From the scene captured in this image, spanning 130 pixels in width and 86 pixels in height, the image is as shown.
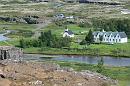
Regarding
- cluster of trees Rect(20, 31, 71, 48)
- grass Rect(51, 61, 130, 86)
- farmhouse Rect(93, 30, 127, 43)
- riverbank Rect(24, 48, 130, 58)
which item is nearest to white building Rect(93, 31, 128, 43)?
farmhouse Rect(93, 30, 127, 43)

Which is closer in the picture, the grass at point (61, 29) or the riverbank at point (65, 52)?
the riverbank at point (65, 52)

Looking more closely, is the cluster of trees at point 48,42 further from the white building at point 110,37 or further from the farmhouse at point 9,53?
the farmhouse at point 9,53

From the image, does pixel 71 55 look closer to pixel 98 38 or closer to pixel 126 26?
pixel 98 38

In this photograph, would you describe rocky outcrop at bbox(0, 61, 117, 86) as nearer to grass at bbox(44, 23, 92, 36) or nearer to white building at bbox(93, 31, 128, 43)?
white building at bbox(93, 31, 128, 43)

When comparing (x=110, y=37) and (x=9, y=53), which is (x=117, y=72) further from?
(x=110, y=37)

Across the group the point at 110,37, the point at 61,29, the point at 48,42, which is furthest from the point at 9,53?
the point at 61,29

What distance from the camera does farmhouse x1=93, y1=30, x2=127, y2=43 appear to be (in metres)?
110

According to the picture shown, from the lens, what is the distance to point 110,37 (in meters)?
112

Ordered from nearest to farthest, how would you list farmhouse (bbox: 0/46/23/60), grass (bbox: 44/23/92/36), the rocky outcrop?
the rocky outcrop, farmhouse (bbox: 0/46/23/60), grass (bbox: 44/23/92/36)

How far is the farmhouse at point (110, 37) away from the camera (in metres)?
110

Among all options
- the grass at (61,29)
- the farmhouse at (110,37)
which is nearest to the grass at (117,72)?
the farmhouse at (110,37)

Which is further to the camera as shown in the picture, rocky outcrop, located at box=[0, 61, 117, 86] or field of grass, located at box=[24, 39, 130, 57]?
field of grass, located at box=[24, 39, 130, 57]

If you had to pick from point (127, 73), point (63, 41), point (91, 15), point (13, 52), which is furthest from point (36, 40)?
point (91, 15)

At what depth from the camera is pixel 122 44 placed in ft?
350
